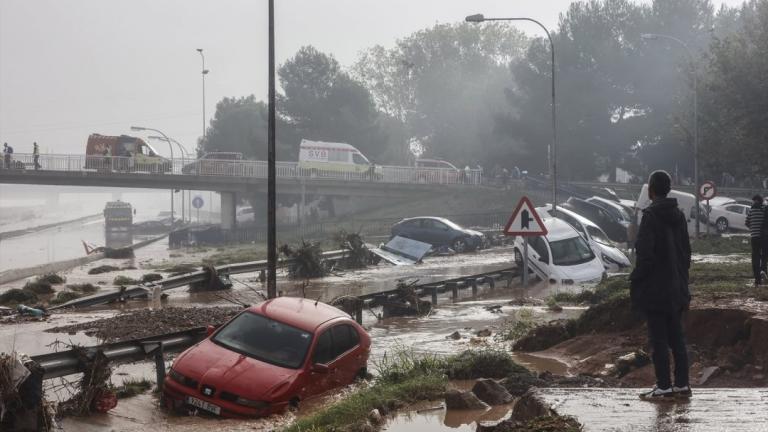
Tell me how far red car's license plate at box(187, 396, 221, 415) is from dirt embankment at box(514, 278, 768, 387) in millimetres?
4141

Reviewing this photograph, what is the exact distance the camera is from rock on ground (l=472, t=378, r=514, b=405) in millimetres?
9562

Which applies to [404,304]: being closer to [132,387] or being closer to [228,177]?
[132,387]

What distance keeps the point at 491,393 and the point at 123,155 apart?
6234 centimetres

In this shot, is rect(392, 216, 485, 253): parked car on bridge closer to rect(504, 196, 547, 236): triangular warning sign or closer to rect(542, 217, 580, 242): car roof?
rect(542, 217, 580, 242): car roof

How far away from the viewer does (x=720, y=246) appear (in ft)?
111

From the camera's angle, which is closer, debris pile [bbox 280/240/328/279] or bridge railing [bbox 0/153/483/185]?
debris pile [bbox 280/240/328/279]

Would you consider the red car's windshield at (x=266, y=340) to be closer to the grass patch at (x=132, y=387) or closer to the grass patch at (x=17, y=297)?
the grass patch at (x=132, y=387)

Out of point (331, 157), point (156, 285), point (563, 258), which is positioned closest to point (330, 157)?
point (331, 157)

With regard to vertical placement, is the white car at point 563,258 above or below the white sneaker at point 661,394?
below

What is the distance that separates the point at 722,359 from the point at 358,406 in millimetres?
4147

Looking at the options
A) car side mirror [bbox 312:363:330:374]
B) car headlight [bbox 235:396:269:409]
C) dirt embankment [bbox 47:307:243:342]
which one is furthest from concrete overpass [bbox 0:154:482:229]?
car headlight [bbox 235:396:269:409]

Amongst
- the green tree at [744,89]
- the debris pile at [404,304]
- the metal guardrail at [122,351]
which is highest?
the green tree at [744,89]

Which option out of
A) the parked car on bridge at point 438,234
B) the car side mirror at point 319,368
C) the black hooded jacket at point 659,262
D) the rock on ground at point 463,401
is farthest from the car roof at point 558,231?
the black hooded jacket at point 659,262

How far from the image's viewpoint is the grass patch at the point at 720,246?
1280 inches
